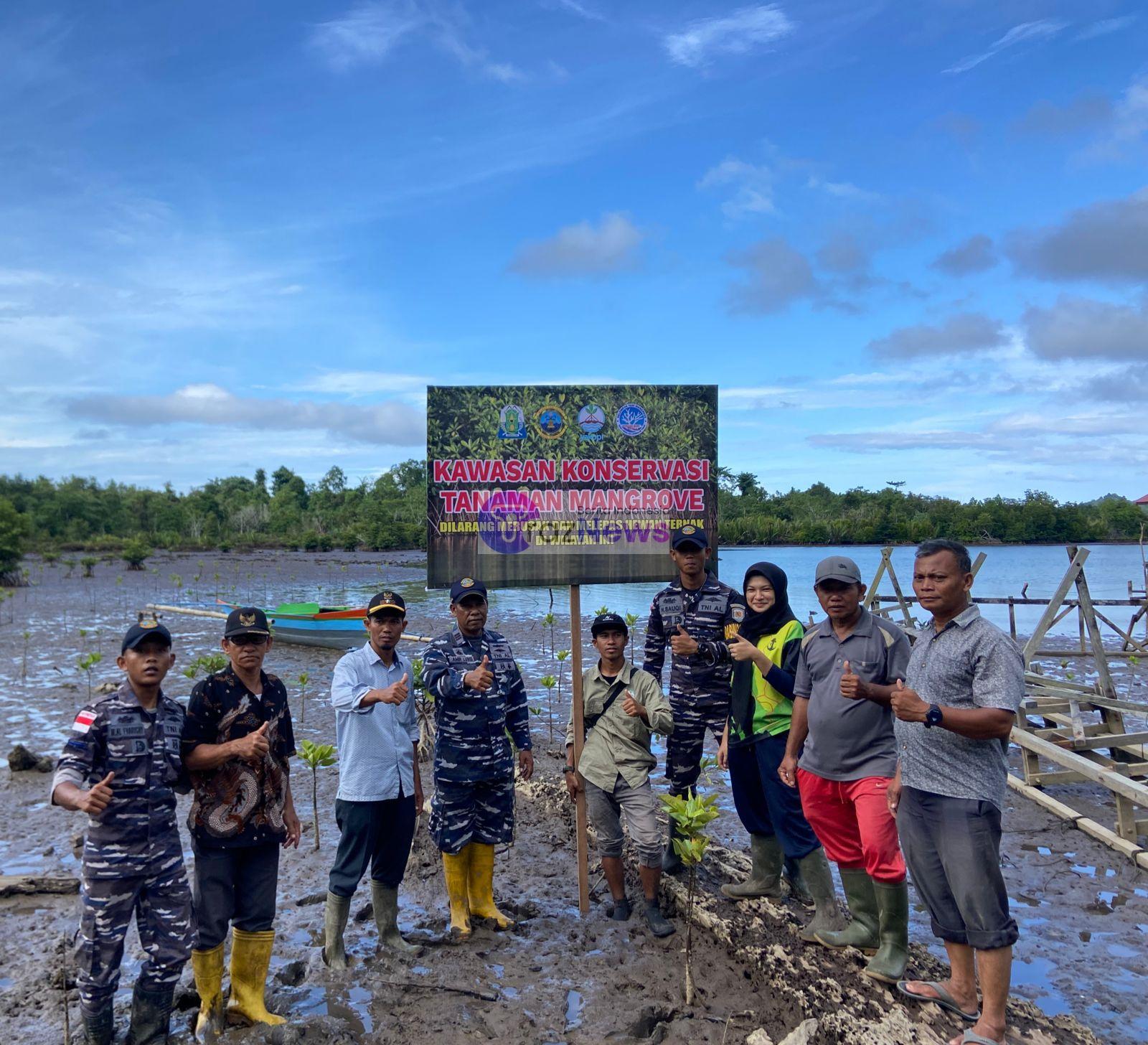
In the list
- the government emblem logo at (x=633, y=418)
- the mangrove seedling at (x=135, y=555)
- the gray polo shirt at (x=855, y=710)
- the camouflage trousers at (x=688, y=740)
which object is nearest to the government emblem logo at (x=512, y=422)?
the government emblem logo at (x=633, y=418)

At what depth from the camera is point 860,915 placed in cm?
420

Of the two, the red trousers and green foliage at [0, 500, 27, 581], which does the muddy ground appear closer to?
the red trousers

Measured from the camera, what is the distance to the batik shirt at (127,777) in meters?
3.55

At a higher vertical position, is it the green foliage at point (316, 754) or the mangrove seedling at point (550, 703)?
the green foliage at point (316, 754)

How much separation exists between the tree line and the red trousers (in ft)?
167

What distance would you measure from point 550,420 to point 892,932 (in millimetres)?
3628

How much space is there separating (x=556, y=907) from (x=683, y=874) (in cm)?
89

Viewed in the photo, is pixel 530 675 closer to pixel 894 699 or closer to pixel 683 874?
pixel 683 874

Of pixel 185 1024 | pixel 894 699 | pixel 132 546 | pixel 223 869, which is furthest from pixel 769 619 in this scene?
pixel 132 546

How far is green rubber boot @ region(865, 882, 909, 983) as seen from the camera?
12.7ft

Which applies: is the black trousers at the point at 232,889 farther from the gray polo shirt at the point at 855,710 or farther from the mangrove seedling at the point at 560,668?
the mangrove seedling at the point at 560,668

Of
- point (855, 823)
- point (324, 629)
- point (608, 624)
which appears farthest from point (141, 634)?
point (324, 629)

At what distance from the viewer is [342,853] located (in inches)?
178

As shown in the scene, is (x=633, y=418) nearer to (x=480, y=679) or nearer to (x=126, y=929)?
(x=480, y=679)
